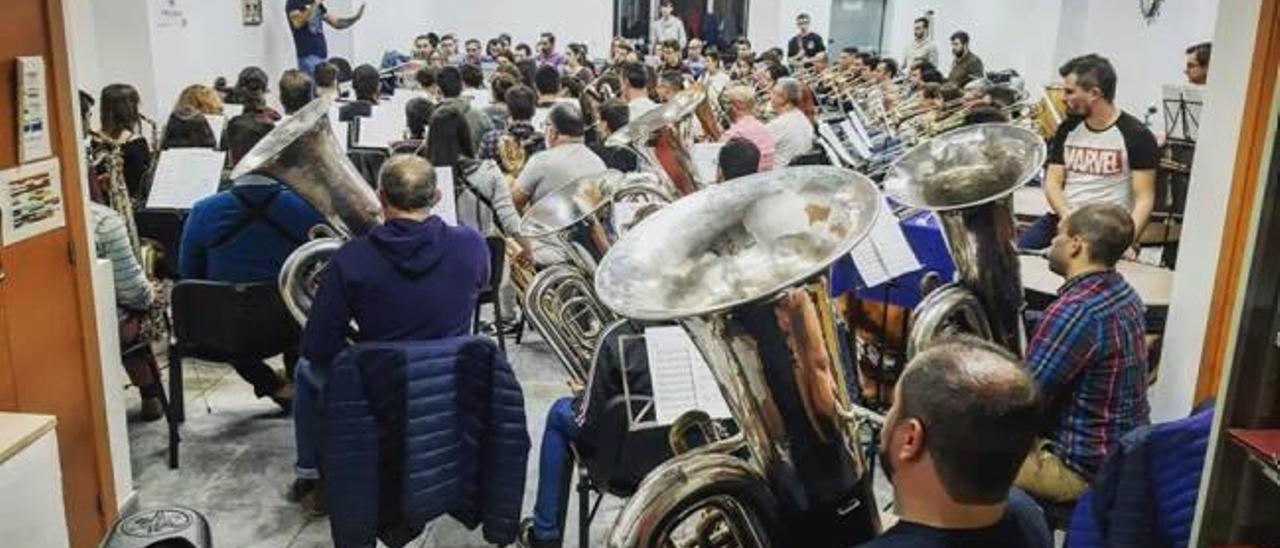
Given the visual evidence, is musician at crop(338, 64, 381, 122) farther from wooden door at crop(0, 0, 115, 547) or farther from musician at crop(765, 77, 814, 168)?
wooden door at crop(0, 0, 115, 547)

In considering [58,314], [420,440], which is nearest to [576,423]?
[420,440]

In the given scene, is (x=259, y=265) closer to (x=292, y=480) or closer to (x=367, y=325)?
(x=292, y=480)

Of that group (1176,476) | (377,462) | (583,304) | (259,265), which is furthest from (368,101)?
(1176,476)

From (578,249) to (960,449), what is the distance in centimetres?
237

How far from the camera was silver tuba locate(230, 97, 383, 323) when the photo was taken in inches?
137

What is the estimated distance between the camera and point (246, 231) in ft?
12.6

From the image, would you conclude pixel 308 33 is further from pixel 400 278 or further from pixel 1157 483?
pixel 1157 483

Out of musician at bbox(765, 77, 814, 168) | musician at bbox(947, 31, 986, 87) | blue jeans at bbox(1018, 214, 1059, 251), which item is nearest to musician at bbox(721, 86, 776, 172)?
musician at bbox(765, 77, 814, 168)

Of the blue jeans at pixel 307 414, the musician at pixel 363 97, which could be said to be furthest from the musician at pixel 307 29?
the blue jeans at pixel 307 414

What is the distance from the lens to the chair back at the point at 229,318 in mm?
3768

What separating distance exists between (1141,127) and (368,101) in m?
4.83

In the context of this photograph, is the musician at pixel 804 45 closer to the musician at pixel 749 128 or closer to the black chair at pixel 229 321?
the musician at pixel 749 128

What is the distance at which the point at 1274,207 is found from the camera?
190 cm

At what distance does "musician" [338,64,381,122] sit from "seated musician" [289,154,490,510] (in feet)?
12.8
